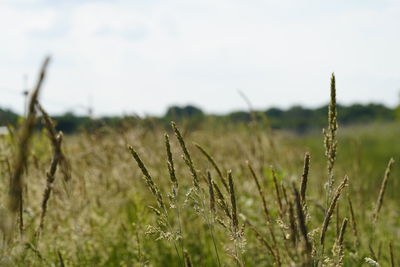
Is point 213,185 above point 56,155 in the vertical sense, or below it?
below

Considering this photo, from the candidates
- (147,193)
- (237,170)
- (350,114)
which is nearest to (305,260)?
(147,193)

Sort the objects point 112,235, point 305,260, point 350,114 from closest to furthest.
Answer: point 305,260 → point 112,235 → point 350,114

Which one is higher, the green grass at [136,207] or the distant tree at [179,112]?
the distant tree at [179,112]

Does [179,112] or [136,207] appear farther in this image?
[179,112]

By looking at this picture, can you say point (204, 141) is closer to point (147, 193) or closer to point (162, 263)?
point (147, 193)

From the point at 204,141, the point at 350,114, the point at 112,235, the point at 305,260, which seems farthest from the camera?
the point at 350,114

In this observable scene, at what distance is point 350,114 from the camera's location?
224 ft

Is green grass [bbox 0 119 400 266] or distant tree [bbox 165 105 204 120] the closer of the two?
green grass [bbox 0 119 400 266]

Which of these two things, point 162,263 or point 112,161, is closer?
point 162,263

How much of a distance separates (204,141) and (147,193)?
181cm

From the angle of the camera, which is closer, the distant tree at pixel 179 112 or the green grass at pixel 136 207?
the green grass at pixel 136 207

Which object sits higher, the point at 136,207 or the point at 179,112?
the point at 179,112

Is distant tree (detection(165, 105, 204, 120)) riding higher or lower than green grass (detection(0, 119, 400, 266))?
higher

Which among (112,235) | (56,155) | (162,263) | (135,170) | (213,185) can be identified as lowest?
(162,263)
